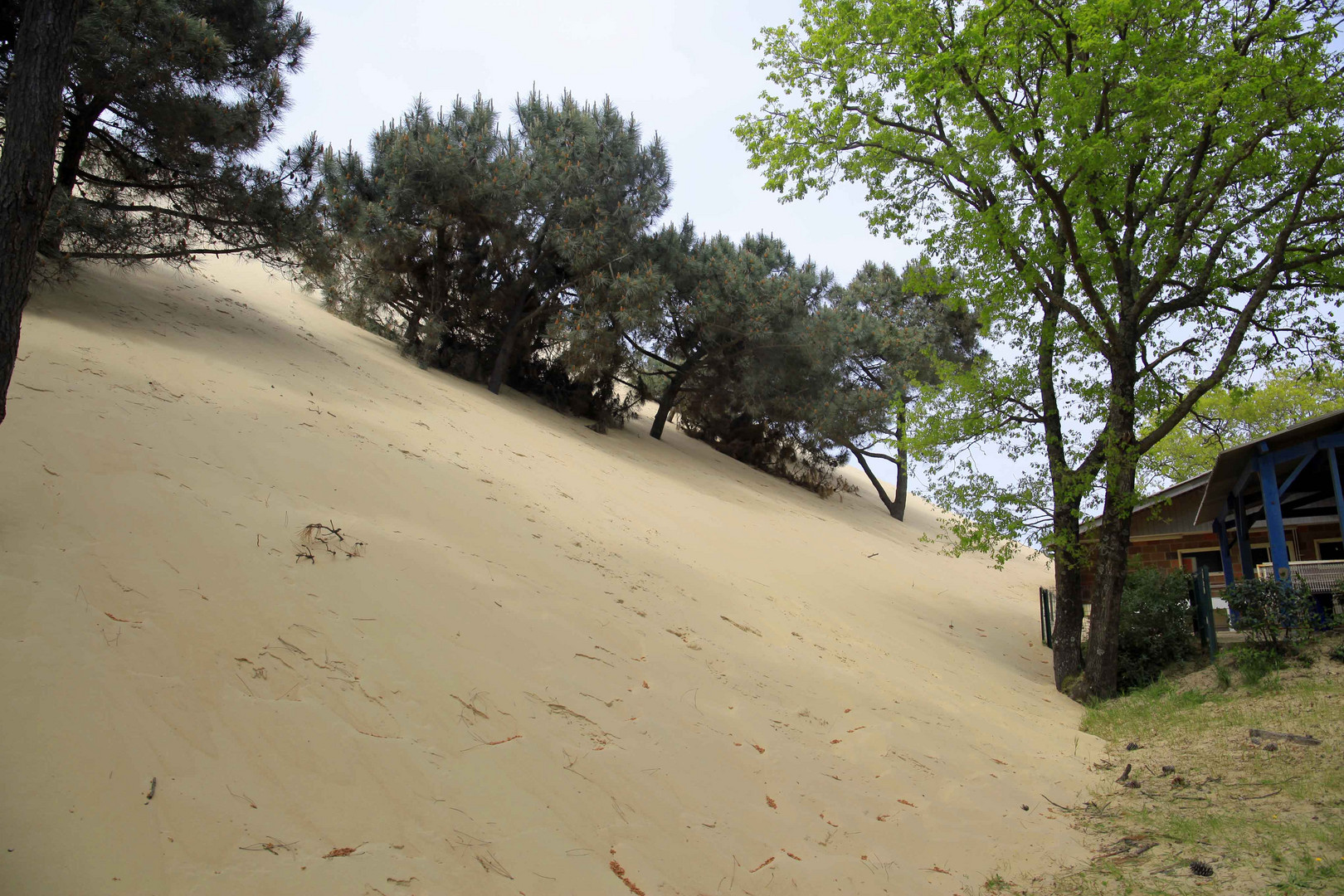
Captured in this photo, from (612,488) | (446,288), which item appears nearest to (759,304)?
(446,288)

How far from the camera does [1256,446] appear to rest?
33.6 ft

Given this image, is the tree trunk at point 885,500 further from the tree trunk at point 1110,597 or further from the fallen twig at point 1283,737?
the fallen twig at point 1283,737

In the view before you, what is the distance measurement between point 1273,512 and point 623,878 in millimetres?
10668

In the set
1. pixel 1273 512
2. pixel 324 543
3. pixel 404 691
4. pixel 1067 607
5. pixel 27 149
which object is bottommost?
pixel 1067 607

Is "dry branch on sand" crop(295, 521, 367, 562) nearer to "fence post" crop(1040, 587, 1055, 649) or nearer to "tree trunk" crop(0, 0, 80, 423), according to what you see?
"tree trunk" crop(0, 0, 80, 423)

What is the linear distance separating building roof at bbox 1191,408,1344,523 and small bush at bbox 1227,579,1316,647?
2082 millimetres

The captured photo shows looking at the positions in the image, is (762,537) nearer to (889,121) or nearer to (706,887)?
(889,121)

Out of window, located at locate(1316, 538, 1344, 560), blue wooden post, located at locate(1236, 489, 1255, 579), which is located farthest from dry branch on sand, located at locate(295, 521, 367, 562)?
window, located at locate(1316, 538, 1344, 560)

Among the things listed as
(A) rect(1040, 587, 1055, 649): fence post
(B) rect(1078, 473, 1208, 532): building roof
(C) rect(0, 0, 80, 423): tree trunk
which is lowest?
(A) rect(1040, 587, 1055, 649): fence post

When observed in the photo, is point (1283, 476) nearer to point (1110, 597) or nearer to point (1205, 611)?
point (1205, 611)

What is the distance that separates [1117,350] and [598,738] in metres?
8.57

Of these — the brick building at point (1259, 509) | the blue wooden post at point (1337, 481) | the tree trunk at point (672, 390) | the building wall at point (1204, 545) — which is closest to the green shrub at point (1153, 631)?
the brick building at point (1259, 509)

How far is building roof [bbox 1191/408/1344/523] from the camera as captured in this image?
31.8 feet

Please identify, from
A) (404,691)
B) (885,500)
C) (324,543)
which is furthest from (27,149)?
(885,500)
